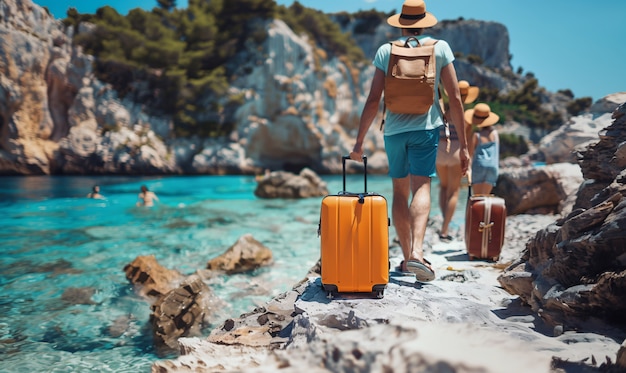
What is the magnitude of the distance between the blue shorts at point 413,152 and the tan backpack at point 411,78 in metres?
0.19

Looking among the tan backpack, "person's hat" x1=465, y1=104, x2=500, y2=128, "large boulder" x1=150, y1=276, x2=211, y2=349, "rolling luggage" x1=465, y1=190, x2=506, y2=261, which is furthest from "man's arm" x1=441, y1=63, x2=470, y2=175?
"large boulder" x1=150, y1=276, x2=211, y2=349

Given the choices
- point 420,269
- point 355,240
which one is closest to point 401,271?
point 420,269

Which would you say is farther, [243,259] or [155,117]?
[155,117]

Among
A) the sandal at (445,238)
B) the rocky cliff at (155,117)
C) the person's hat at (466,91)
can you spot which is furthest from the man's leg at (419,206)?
the rocky cliff at (155,117)

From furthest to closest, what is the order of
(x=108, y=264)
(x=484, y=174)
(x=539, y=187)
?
(x=539, y=187), (x=108, y=264), (x=484, y=174)

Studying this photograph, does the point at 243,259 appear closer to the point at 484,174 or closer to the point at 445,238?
the point at 445,238

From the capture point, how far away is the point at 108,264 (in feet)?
18.7

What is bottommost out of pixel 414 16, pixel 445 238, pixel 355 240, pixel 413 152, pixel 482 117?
pixel 445 238

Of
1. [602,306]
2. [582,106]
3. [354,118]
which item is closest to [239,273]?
[602,306]

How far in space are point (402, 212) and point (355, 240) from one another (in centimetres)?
73

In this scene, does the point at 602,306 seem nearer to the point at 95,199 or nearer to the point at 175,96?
the point at 95,199

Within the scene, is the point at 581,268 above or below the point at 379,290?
above

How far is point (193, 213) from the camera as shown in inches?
428

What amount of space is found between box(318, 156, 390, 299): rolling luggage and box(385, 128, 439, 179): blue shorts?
680 mm
